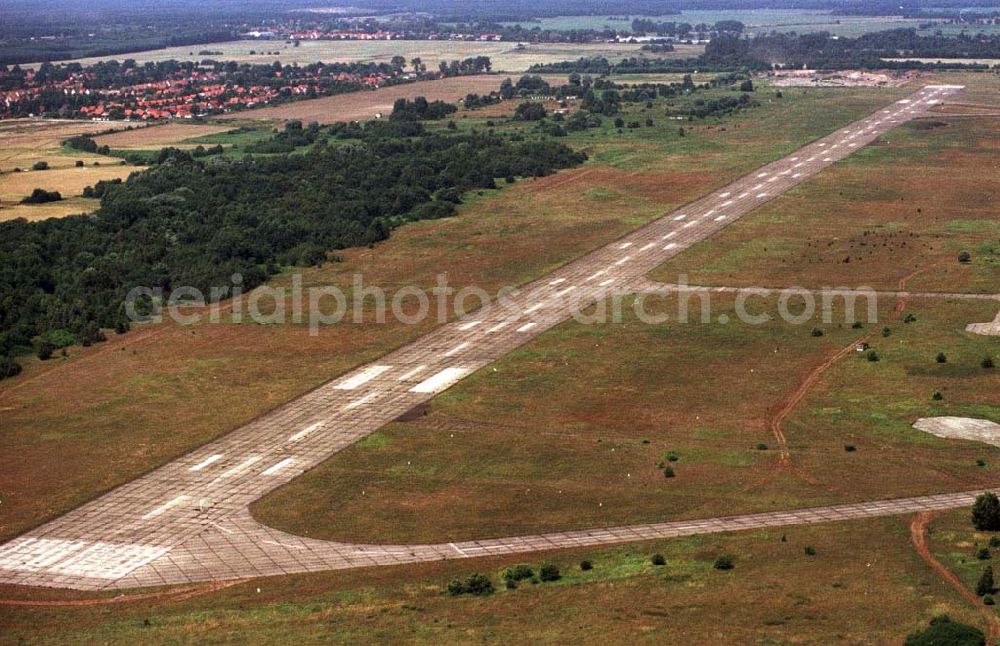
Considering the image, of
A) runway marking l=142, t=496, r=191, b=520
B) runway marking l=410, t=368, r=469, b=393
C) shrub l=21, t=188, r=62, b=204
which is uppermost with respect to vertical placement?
shrub l=21, t=188, r=62, b=204

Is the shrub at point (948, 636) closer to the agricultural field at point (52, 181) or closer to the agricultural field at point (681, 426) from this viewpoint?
the agricultural field at point (681, 426)

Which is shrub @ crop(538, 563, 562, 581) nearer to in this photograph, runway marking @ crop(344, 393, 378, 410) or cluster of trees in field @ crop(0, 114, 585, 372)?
runway marking @ crop(344, 393, 378, 410)

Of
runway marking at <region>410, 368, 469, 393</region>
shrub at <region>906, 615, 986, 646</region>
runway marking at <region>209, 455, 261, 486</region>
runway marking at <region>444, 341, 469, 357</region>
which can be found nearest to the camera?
shrub at <region>906, 615, 986, 646</region>

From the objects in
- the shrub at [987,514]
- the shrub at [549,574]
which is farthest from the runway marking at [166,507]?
the shrub at [987,514]

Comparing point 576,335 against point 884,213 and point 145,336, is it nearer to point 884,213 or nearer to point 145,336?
point 145,336

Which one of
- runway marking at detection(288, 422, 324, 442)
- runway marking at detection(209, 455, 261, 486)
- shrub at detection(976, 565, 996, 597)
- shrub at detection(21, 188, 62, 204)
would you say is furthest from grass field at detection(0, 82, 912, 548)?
shrub at detection(21, 188, 62, 204)

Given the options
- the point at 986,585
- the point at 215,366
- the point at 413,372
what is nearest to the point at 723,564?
the point at 986,585

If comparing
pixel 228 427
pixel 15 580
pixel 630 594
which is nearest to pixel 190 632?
pixel 15 580
